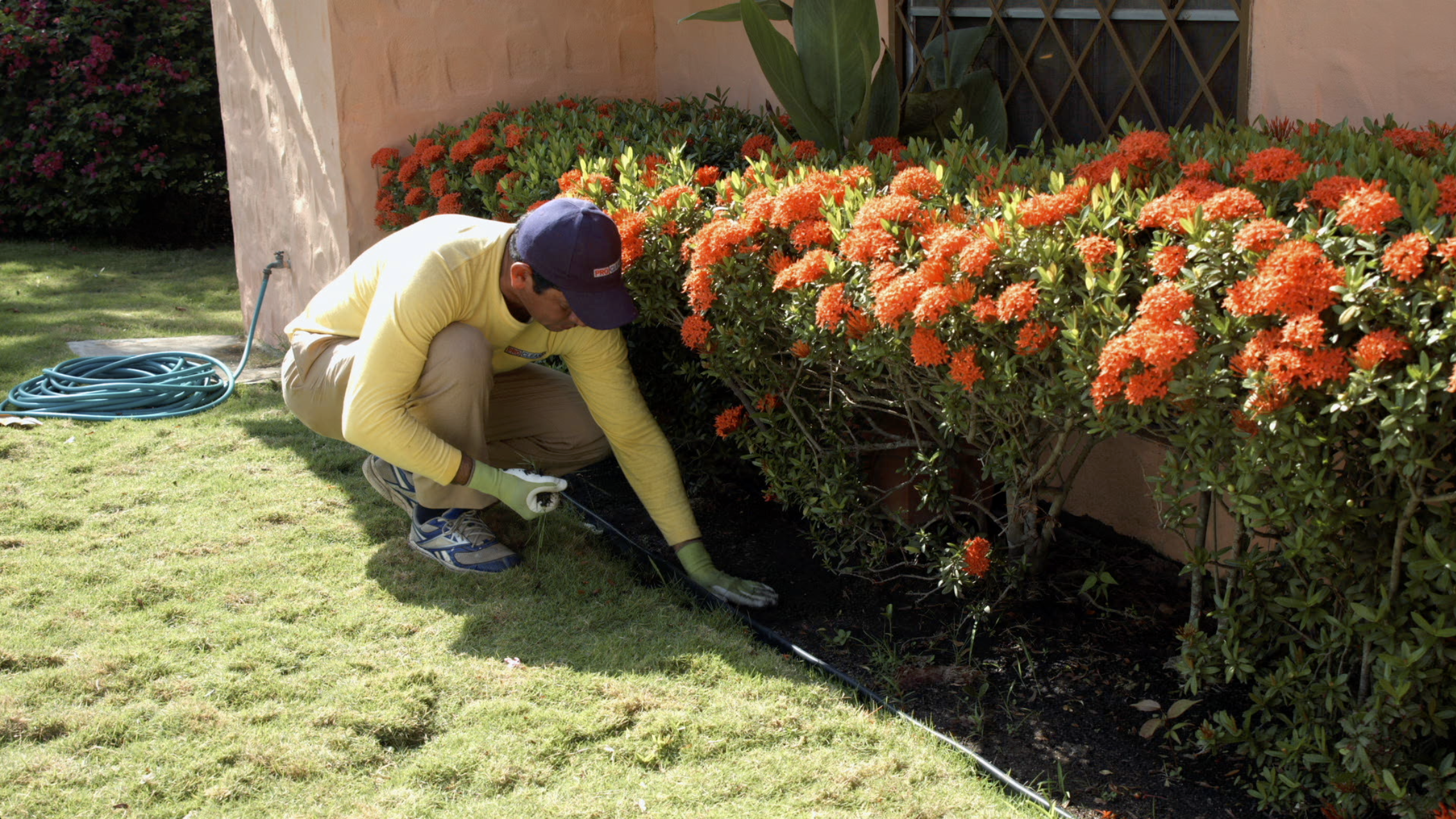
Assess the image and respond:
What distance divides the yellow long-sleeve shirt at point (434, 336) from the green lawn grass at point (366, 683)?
37cm

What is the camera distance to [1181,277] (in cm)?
224

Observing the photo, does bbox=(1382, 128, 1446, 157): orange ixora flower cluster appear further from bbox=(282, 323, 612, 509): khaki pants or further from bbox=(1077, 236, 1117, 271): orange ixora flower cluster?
bbox=(282, 323, 612, 509): khaki pants

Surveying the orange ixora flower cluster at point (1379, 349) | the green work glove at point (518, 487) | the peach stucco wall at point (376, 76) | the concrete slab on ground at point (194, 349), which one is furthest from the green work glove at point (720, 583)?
the concrete slab on ground at point (194, 349)

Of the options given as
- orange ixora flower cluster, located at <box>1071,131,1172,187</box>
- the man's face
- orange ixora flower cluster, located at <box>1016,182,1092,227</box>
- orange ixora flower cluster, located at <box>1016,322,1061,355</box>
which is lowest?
the man's face

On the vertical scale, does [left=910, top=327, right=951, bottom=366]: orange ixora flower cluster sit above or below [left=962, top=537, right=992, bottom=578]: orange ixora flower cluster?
above

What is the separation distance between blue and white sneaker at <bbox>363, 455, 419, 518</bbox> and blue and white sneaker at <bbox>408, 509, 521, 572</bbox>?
3.9 inches

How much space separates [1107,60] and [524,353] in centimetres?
207

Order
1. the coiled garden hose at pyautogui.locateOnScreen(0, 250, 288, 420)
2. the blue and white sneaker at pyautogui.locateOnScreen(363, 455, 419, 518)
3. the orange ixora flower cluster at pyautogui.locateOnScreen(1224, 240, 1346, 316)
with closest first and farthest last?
the orange ixora flower cluster at pyautogui.locateOnScreen(1224, 240, 1346, 316) < the blue and white sneaker at pyautogui.locateOnScreen(363, 455, 419, 518) < the coiled garden hose at pyautogui.locateOnScreen(0, 250, 288, 420)

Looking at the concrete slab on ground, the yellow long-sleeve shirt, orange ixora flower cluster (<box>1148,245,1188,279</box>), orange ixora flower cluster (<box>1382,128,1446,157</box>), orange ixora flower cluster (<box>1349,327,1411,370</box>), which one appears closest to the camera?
orange ixora flower cluster (<box>1349,327,1411,370</box>)

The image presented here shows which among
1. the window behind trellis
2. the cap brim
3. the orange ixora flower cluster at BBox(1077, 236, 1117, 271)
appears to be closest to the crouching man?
the cap brim

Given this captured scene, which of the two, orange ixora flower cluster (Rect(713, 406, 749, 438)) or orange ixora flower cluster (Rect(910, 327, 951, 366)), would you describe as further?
orange ixora flower cluster (Rect(713, 406, 749, 438))

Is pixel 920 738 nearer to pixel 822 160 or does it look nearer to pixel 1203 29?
pixel 822 160

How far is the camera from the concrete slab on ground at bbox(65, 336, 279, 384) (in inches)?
242

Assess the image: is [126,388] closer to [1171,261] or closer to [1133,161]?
[1133,161]
